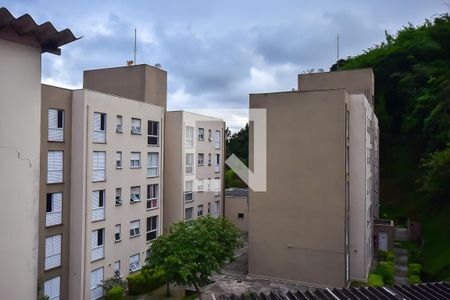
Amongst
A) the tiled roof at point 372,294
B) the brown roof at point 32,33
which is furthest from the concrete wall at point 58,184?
the tiled roof at point 372,294

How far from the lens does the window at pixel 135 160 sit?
2259cm

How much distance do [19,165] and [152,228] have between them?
19.2 metres

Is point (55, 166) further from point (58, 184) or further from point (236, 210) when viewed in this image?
point (236, 210)

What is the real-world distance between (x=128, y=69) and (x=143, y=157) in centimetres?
633

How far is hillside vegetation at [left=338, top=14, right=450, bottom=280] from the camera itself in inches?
1210

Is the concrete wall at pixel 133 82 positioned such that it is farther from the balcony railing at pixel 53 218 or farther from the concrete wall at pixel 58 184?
the balcony railing at pixel 53 218

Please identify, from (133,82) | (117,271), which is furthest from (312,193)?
(133,82)

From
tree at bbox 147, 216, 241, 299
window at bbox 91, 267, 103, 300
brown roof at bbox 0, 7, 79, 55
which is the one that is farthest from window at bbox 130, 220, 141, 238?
brown roof at bbox 0, 7, 79, 55

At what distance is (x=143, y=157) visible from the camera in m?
23.5

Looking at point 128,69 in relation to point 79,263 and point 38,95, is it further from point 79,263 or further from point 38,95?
Answer: point 38,95

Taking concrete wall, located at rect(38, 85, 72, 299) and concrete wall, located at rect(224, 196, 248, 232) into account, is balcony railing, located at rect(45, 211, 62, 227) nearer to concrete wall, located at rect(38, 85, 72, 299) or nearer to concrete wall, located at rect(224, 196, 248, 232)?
concrete wall, located at rect(38, 85, 72, 299)

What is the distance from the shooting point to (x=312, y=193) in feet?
68.6

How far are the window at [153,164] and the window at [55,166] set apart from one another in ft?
21.7

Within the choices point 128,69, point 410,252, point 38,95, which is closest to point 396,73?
point 410,252
